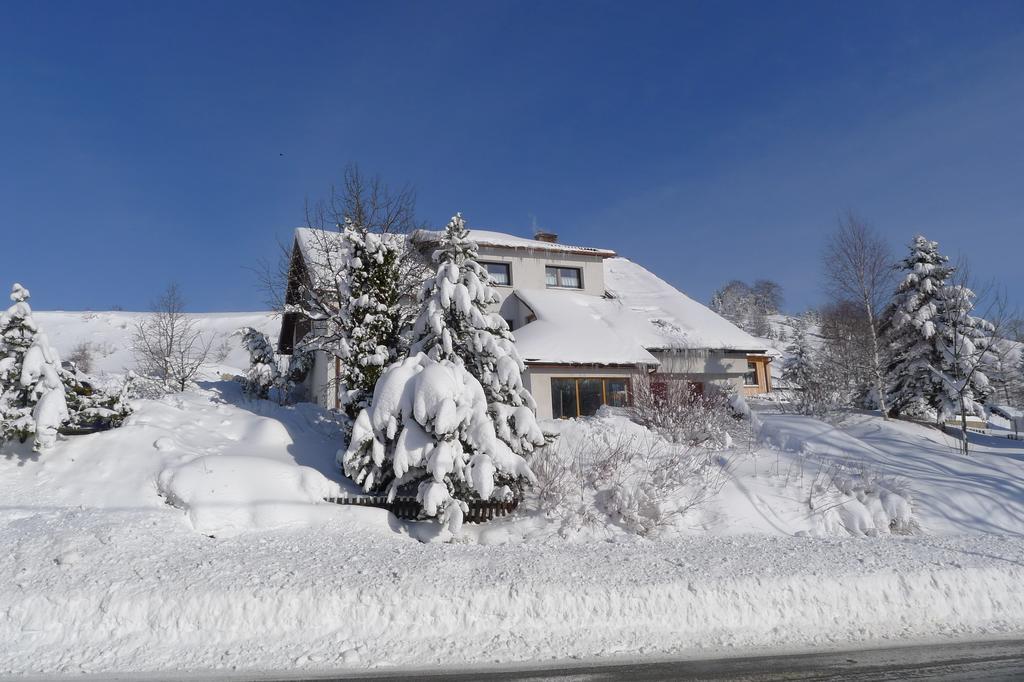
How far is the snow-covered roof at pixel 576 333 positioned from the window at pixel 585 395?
766 millimetres

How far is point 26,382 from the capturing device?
415 inches

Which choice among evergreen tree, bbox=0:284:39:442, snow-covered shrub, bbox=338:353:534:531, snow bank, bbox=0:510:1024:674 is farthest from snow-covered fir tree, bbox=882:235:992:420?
evergreen tree, bbox=0:284:39:442

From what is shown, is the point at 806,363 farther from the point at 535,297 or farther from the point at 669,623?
the point at 669,623

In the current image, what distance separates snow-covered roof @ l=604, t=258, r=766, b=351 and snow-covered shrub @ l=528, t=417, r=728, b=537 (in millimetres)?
9390

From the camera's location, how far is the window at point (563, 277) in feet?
85.7

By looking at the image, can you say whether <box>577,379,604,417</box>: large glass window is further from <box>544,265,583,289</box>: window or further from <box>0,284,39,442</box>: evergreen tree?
<box>0,284,39,442</box>: evergreen tree

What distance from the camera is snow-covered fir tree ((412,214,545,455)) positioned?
37.2ft

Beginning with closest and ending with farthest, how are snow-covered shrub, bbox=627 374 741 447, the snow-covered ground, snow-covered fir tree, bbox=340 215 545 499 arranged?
the snow-covered ground → snow-covered fir tree, bbox=340 215 545 499 → snow-covered shrub, bbox=627 374 741 447

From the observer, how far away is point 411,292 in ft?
59.3

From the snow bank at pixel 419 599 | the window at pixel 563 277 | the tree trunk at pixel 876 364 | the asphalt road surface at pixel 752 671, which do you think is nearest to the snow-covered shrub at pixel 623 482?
the snow bank at pixel 419 599

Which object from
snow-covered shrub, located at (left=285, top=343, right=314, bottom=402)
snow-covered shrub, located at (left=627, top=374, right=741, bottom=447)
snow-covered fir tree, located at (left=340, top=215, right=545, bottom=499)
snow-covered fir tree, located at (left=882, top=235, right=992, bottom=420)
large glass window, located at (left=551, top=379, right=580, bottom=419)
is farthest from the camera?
snow-covered fir tree, located at (left=882, top=235, right=992, bottom=420)

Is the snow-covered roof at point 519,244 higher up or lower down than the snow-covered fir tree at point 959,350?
higher up

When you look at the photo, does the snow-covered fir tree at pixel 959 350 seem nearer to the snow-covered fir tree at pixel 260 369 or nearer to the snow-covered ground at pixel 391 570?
the snow-covered ground at pixel 391 570

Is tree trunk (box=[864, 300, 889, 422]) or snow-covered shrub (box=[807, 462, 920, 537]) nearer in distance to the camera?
snow-covered shrub (box=[807, 462, 920, 537])
